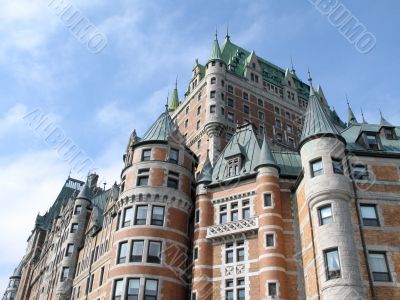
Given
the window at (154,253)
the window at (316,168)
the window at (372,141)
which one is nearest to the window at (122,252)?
the window at (154,253)

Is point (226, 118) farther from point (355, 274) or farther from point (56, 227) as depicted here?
point (355, 274)

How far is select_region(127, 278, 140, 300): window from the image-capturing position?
37906 mm

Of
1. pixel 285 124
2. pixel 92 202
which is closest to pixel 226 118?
pixel 285 124

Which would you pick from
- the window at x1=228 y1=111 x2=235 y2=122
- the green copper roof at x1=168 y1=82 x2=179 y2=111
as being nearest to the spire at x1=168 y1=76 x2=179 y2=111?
the green copper roof at x1=168 y1=82 x2=179 y2=111

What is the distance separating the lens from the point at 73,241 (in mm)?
62406

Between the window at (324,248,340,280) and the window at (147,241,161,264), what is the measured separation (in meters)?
15.3

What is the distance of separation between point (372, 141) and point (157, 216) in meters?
20.7

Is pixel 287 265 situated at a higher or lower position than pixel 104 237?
lower

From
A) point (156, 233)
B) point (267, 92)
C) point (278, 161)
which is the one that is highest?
point (267, 92)

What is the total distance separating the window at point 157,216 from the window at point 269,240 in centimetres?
1012

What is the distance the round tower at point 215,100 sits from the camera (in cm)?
6638

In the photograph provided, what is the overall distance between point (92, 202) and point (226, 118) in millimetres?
24302

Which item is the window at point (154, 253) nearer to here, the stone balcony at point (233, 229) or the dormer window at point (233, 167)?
the stone balcony at point (233, 229)

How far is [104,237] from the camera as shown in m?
52.5
